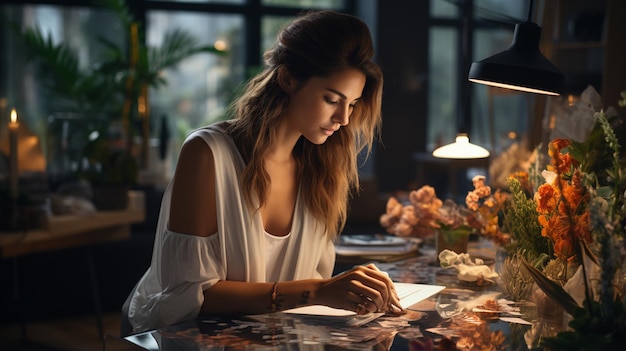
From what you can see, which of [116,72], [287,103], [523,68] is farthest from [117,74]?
[523,68]

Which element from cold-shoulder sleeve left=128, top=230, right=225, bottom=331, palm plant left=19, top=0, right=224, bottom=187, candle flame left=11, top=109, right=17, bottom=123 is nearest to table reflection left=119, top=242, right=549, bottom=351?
cold-shoulder sleeve left=128, top=230, right=225, bottom=331

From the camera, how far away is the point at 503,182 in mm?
3688

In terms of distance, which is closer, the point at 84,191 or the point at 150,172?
the point at 84,191

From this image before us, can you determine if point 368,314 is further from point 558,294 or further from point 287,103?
point 287,103

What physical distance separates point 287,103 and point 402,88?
6924 mm

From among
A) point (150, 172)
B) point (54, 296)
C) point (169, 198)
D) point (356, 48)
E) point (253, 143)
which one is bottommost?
point (54, 296)

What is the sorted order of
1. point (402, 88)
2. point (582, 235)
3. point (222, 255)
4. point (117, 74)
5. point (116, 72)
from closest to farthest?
point (582, 235), point (222, 255), point (116, 72), point (117, 74), point (402, 88)

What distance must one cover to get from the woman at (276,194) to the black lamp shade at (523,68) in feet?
1.14

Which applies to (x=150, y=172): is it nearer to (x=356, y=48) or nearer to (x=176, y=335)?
(x=356, y=48)

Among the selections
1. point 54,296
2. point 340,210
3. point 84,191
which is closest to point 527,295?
point 340,210

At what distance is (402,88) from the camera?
897cm

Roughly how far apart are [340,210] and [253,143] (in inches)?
14.2

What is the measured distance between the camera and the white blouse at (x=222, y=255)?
197 centimetres

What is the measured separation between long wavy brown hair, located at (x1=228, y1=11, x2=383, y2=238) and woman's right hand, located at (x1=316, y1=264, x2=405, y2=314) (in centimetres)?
44
